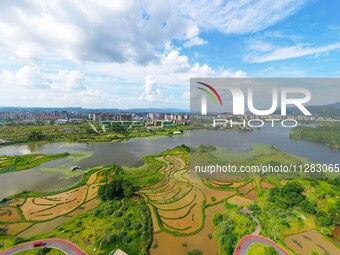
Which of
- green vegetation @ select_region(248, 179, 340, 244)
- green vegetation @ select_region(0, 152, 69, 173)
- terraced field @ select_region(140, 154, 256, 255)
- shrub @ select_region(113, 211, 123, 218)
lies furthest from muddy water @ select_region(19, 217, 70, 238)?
green vegetation @ select_region(0, 152, 69, 173)

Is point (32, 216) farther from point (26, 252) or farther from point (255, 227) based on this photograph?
point (255, 227)

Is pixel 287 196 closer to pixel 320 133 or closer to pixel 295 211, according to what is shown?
pixel 295 211

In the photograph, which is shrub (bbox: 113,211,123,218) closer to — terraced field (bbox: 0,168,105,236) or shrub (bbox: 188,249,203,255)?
terraced field (bbox: 0,168,105,236)

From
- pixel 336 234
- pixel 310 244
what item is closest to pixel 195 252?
pixel 310 244

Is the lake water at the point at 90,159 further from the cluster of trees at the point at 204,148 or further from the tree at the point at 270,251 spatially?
the tree at the point at 270,251

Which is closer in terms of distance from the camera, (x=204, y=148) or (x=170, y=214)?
(x=170, y=214)
